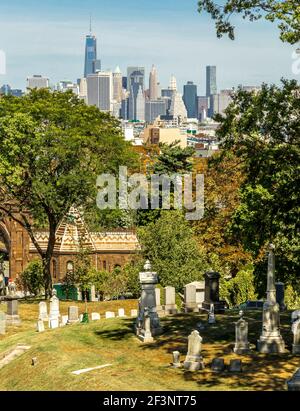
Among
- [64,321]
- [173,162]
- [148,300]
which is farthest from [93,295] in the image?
[148,300]

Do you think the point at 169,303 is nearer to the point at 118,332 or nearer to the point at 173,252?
the point at 118,332

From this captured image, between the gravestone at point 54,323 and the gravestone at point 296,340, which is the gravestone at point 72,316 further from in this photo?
the gravestone at point 296,340

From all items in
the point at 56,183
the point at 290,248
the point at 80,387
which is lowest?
the point at 80,387

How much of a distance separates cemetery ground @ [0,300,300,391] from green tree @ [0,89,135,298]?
15068 millimetres

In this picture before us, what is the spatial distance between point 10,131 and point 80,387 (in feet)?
96.7

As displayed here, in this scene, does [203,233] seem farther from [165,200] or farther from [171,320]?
[171,320]

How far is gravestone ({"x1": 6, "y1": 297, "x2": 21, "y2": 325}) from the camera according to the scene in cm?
4878

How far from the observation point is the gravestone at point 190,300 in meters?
45.8

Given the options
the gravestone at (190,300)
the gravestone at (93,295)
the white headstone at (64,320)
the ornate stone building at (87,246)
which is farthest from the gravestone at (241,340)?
the ornate stone building at (87,246)

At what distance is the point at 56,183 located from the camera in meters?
58.6

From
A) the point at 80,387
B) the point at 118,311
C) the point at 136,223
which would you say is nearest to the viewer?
the point at 80,387

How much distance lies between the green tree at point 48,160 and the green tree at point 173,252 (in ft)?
16.2
